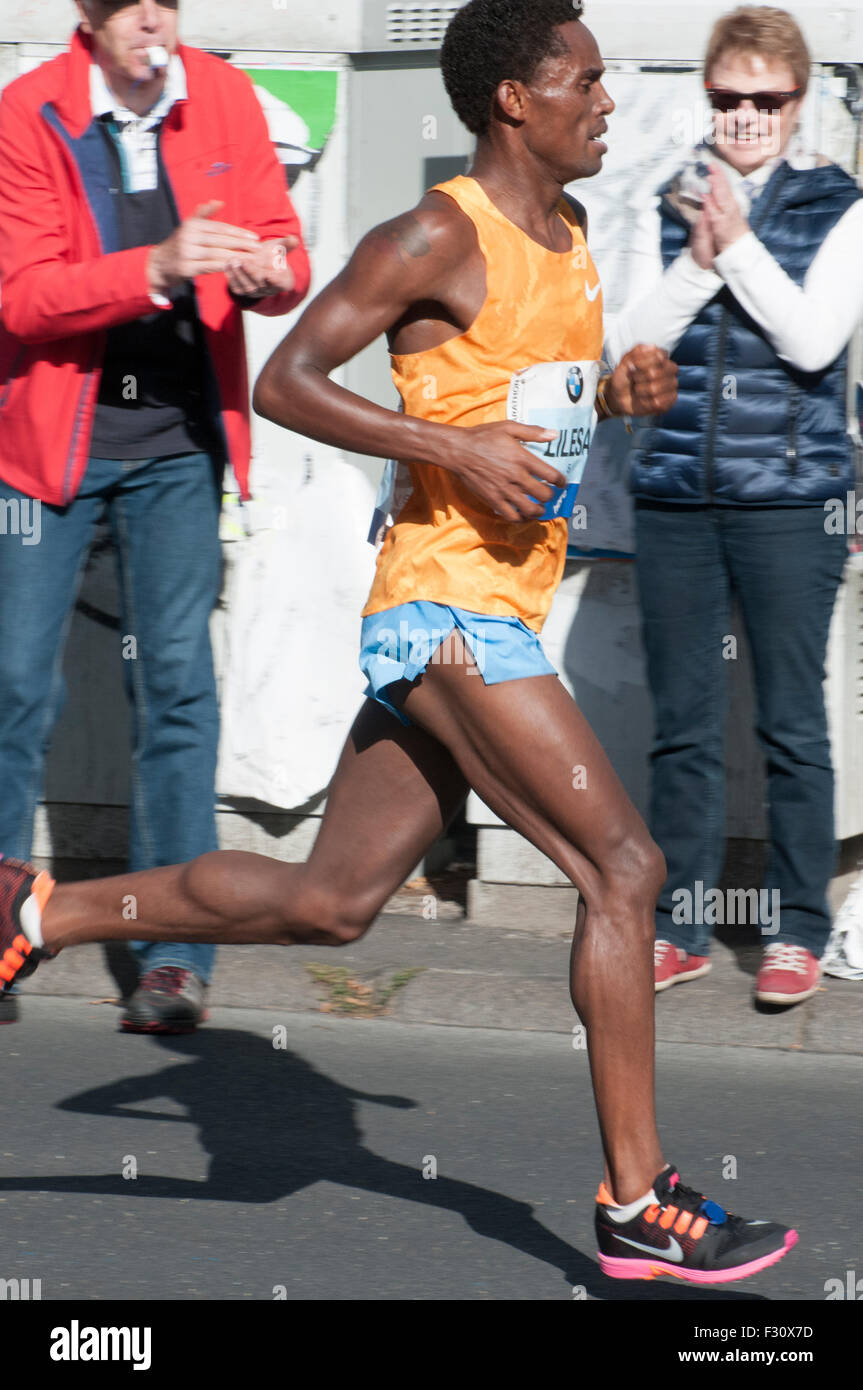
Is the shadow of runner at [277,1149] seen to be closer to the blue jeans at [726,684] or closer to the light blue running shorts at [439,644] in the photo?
the light blue running shorts at [439,644]

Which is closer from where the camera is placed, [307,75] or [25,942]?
[25,942]

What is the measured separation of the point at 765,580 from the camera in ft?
17.1

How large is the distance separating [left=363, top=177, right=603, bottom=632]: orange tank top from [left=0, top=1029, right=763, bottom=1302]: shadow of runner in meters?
1.13

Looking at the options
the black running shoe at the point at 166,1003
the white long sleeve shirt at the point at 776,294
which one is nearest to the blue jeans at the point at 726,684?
the white long sleeve shirt at the point at 776,294

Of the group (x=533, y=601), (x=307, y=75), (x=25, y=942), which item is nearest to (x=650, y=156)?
(x=307, y=75)

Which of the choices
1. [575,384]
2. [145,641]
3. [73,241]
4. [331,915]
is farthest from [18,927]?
[73,241]

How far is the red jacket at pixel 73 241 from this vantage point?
5016mm

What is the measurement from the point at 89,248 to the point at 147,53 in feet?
1.53

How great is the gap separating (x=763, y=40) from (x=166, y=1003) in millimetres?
2691

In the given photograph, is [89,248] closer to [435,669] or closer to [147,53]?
[147,53]

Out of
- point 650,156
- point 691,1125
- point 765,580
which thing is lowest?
point 691,1125

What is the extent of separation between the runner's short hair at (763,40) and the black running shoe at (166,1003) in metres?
2.51

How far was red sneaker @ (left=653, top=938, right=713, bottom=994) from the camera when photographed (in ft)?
17.6

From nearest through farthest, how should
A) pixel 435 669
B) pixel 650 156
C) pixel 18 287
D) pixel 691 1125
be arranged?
pixel 435 669 < pixel 691 1125 < pixel 18 287 < pixel 650 156
